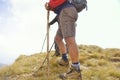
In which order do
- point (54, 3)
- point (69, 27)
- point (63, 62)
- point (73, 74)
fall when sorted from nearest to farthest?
point (69, 27) < point (73, 74) < point (54, 3) < point (63, 62)

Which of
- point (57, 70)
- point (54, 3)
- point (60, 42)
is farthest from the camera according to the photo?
point (57, 70)

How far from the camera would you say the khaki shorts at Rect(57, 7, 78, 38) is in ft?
34.1

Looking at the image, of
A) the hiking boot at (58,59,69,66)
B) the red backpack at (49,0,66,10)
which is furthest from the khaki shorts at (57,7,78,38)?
the hiking boot at (58,59,69,66)

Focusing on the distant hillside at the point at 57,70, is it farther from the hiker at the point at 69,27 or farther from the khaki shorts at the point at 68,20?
the khaki shorts at the point at 68,20

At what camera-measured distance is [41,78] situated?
1165 centimetres

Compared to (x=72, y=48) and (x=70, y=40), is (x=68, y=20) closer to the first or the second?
(x=70, y=40)

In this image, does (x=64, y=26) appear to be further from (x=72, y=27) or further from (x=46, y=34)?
(x=46, y=34)

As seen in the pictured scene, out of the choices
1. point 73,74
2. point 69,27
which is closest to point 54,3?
point 69,27

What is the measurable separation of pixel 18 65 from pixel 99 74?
12.6ft

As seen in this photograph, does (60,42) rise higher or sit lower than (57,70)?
higher

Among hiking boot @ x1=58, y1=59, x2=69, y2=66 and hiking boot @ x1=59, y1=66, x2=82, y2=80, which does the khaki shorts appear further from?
hiking boot @ x1=58, y1=59, x2=69, y2=66

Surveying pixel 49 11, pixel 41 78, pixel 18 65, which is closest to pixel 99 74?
pixel 41 78

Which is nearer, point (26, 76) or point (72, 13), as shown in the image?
point (72, 13)

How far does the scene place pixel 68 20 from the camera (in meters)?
10.5
